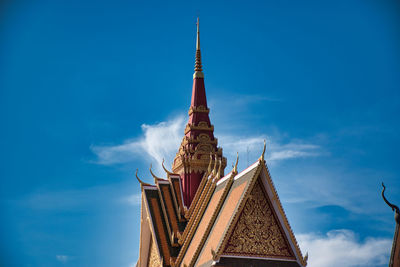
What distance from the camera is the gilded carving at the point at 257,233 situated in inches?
768

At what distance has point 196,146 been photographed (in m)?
27.4

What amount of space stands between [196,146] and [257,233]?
324 inches

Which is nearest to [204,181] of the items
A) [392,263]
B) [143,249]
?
[143,249]

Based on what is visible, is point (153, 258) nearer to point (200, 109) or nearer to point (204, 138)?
point (204, 138)

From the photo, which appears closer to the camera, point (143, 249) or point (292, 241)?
point (292, 241)

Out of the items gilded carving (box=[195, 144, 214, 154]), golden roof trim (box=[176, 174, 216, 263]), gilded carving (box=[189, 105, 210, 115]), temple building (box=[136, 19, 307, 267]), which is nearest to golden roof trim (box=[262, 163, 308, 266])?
temple building (box=[136, 19, 307, 267])

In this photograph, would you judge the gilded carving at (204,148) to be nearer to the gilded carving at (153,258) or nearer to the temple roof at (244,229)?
the temple roof at (244,229)

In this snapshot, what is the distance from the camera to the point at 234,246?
63.8 feet

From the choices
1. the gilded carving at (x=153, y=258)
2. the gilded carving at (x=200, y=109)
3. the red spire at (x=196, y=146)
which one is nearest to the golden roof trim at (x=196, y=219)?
the gilded carving at (x=153, y=258)

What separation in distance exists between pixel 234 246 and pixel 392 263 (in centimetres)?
963

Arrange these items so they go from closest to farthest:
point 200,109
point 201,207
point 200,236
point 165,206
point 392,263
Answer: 1. point 392,263
2. point 200,236
3. point 201,207
4. point 165,206
5. point 200,109

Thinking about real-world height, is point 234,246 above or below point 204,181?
below

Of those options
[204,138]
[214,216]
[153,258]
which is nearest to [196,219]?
[214,216]

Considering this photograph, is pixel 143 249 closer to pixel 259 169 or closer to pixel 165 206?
pixel 165 206
